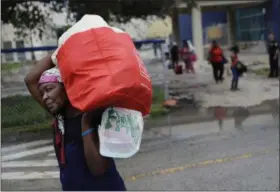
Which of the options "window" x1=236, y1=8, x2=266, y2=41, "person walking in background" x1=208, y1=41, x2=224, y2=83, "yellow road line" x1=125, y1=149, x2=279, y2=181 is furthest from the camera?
"window" x1=236, y1=8, x2=266, y2=41

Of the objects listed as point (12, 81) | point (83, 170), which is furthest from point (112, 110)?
point (12, 81)

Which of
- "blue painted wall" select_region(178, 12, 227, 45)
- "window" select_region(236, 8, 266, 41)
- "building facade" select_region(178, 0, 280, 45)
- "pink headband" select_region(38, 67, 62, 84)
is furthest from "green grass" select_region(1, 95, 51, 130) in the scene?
"blue painted wall" select_region(178, 12, 227, 45)

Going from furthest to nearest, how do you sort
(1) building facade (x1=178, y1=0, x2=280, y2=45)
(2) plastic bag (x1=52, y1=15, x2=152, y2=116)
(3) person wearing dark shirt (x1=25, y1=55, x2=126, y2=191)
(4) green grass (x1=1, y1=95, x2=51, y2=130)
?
(1) building facade (x1=178, y1=0, x2=280, y2=45) → (4) green grass (x1=1, y1=95, x2=51, y2=130) → (3) person wearing dark shirt (x1=25, y1=55, x2=126, y2=191) → (2) plastic bag (x1=52, y1=15, x2=152, y2=116)

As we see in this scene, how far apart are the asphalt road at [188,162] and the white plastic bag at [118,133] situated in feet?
12.4

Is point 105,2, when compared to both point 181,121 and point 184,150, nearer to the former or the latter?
point 181,121

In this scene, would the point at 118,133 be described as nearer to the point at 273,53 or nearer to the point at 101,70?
the point at 101,70

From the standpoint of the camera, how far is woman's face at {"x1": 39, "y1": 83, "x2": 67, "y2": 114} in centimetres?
262

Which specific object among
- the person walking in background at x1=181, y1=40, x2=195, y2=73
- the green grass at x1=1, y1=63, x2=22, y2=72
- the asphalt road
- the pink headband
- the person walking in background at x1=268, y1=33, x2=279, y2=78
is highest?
the pink headband

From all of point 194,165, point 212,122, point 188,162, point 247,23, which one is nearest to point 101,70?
point 194,165

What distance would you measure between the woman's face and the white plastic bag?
34cm

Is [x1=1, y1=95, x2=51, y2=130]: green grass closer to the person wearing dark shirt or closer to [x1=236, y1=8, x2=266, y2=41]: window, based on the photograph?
the person wearing dark shirt

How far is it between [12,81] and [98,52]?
10291mm

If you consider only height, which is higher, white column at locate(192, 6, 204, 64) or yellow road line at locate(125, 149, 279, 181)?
yellow road line at locate(125, 149, 279, 181)

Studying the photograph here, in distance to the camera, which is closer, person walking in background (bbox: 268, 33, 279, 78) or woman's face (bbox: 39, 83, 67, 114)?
woman's face (bbox: 39, 83, 67, 114)
